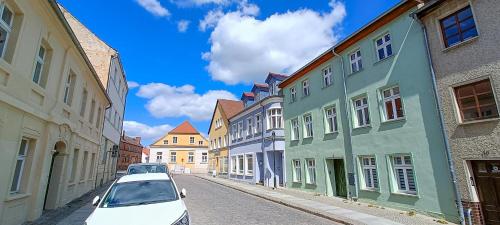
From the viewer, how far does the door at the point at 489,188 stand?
883 centimetres

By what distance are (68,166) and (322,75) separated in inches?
600

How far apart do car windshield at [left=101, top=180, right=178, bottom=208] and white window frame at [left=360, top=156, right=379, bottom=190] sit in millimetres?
10431

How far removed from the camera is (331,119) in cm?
1712

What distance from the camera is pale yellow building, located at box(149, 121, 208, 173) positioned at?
60.2 meters

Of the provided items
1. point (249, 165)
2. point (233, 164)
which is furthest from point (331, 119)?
point (233, 164)

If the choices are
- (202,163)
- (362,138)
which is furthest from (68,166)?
(202,163)

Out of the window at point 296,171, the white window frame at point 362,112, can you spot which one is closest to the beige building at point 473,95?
the white window frame at point 362,112

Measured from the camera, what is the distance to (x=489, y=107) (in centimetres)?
905

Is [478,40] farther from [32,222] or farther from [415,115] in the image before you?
[32,222]

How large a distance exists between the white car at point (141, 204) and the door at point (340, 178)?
39.5ft

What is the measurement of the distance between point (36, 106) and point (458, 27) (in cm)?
1507

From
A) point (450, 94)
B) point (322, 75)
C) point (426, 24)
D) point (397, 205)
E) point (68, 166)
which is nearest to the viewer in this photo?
point (450, 94)

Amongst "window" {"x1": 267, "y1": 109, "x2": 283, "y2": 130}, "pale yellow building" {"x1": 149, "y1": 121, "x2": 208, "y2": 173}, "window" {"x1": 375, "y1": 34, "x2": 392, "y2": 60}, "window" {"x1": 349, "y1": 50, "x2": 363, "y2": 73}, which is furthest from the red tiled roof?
"window" {"x1": 375, "y1": 34, "x2": 392, "y2": 60}

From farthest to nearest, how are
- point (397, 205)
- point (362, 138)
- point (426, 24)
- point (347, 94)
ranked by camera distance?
1. point (347, 94)
2. point (362, 138)
3. point (397, 205)
4. point (426, 24)
